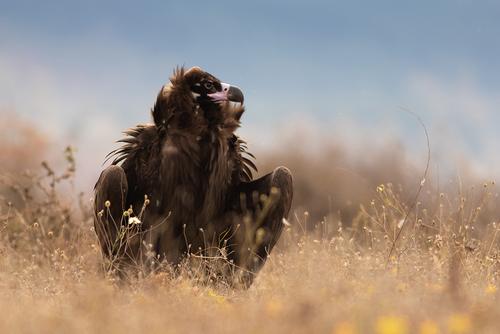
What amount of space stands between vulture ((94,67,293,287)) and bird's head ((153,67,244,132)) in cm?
1

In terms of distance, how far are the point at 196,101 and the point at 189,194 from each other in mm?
1106

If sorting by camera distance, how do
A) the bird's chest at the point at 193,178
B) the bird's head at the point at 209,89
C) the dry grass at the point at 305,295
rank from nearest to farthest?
1. the dry grass at the point at 305,295
2. the bird's chest at the point at 193,178
3. the bird's head at the point at 209,89

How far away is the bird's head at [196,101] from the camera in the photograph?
8.67m

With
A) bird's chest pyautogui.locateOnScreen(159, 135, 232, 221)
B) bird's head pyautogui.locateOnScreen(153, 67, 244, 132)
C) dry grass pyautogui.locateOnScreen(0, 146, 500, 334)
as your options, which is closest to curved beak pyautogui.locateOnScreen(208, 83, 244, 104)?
bird's head pyautogui.locateOnScreen(153, 67, 244, 132)

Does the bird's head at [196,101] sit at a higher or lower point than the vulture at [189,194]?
higher

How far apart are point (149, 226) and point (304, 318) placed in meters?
4.30

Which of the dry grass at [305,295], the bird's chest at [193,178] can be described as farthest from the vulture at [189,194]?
the dry grass at [305,295]

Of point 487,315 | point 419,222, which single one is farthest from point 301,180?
point 487,315

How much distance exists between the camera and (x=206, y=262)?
8461 millimetres

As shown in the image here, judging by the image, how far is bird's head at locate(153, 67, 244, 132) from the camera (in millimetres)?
8672

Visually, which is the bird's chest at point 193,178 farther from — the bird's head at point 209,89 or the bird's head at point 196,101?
the bird's head at point 209,89

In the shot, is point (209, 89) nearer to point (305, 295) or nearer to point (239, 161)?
point (239, 161)

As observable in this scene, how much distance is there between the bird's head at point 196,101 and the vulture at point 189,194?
0.4 inches

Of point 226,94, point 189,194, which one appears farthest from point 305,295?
point 226,94
